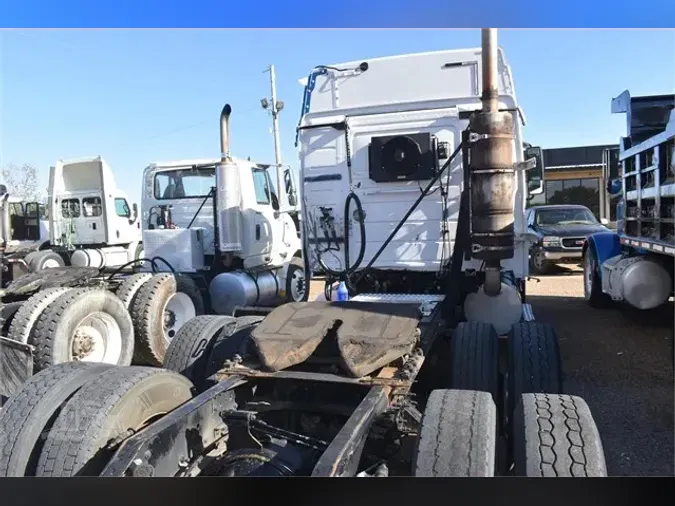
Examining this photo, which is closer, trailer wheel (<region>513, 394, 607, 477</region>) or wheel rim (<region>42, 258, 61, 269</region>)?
trailer wheel (<region>513, 394, 607, 477</region>)

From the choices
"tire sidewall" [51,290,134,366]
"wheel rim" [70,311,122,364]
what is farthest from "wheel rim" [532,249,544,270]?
"wheel rim" [70,311,122,364]

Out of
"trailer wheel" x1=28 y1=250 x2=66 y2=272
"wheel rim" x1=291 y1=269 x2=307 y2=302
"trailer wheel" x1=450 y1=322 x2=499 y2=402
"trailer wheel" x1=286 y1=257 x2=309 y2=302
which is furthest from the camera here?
"trailer wheel" x1=28 y1=250 x2=66 y2=272

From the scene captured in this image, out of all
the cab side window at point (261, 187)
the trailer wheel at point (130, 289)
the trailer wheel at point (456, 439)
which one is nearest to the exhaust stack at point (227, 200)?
the cab side window at point (261, 187)

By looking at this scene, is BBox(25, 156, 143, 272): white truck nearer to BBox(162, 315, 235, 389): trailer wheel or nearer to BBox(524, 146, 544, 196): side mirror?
BBox(162, 315, 235, 389): trailer wheel

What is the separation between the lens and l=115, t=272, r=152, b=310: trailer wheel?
6.57m

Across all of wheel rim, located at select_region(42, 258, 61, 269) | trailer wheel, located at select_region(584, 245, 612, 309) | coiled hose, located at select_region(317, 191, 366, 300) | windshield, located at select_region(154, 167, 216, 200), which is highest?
windshield, located at select_region(154, 167, 216, 200)

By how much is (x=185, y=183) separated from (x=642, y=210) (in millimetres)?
6404

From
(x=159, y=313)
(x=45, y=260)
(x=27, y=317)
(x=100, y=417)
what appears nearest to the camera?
(x=100, y=417)

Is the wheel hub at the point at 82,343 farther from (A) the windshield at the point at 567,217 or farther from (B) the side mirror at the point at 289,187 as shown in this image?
(A) the windshield at the point at 567,217

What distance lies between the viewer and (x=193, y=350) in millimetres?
4539

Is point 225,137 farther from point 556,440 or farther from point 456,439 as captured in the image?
point 556,440

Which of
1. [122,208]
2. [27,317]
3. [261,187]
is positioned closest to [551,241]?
[261,187]

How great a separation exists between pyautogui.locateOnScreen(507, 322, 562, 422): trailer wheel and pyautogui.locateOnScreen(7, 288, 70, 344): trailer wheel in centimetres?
404

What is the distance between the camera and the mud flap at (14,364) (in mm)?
4488
